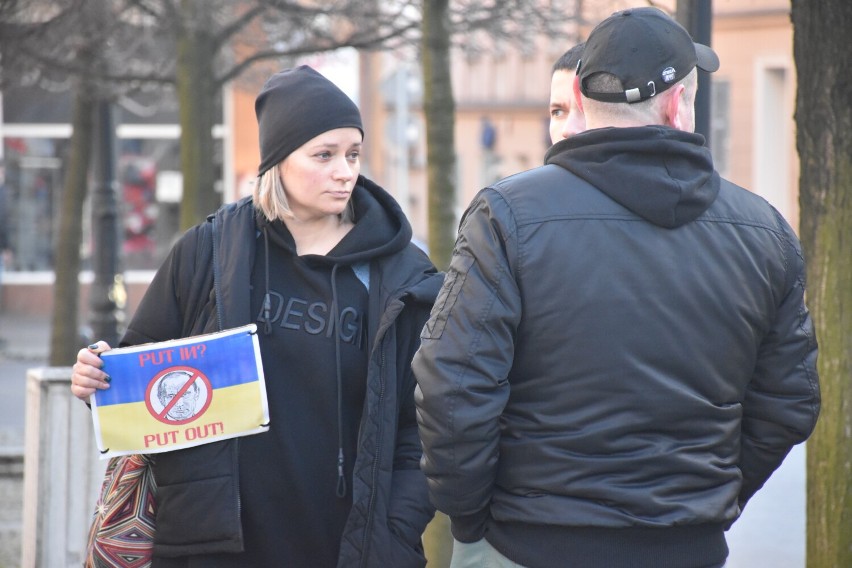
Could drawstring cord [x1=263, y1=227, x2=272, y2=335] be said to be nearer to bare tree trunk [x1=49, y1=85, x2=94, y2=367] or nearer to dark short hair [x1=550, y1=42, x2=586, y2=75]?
dark short hair [x1=550, y1=42, x2=586, y2=75]

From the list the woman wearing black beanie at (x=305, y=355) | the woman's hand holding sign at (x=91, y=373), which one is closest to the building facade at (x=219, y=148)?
the woman wearing black beanie at (x=305, y=355)

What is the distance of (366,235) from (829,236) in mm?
1821

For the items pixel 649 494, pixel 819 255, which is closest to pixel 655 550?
pixel 649 494

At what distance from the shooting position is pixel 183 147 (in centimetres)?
880

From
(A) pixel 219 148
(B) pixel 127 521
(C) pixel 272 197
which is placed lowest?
(B) pixel 127 521

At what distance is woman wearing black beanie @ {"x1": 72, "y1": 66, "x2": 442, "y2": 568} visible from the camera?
10.5 feet

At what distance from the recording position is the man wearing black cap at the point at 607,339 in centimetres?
251

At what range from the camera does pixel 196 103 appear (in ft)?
29.0

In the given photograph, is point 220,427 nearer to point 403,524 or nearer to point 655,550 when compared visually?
point 403,524

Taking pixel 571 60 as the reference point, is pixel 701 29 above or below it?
above

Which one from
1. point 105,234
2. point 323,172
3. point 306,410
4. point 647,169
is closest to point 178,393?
point 306,410

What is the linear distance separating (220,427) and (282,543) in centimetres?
33

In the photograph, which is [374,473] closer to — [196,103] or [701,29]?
[701,29]

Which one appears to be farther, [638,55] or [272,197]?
[272,197]
